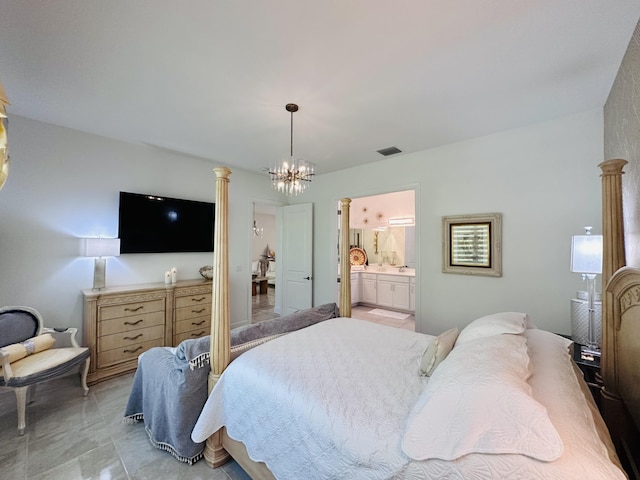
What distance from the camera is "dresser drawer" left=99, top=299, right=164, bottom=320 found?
293cm

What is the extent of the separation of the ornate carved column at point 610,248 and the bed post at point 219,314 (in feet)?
6.95

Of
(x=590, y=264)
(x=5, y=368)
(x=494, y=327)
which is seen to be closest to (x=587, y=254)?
(x=590, y=264)

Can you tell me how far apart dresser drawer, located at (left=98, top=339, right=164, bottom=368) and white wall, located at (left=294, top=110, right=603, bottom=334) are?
137 inches

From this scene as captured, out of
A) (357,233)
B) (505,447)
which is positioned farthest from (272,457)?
(357,233)

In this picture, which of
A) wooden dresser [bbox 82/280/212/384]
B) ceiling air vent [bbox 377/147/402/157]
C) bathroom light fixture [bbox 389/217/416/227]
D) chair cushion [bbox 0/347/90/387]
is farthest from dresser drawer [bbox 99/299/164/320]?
bathroom light fixture [bbox 389/217/416/227]

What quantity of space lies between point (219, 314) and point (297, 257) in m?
3.29

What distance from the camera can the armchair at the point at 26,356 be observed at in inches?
82.9

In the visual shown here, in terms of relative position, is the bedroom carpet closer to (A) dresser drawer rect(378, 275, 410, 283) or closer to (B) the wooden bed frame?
(A) dresser drawer rect(378, 275, 410, 283)

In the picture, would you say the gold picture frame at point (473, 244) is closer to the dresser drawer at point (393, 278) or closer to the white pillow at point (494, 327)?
the white pillow at point (494, 327)

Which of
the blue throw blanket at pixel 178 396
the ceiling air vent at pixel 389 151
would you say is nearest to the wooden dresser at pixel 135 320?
the blue throw blanket at pixel 178 396

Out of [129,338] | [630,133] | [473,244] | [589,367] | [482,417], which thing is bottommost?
[129,338]

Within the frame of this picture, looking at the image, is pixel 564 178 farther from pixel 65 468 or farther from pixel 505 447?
pixel 65 468

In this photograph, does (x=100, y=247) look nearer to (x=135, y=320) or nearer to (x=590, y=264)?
(x=135, y=320)

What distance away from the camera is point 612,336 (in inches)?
52.6
